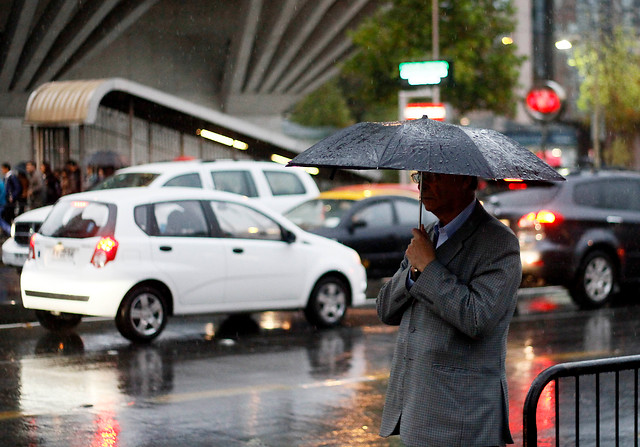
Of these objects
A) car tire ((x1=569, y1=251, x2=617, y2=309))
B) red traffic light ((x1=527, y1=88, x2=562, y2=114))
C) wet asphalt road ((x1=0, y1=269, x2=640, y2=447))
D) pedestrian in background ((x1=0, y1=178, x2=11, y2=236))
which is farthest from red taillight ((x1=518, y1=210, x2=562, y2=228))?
red traffic light ((x1=527, y1=88, x2=562, y2=114))

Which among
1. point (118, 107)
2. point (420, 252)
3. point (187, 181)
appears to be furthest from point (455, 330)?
point (118, 107)

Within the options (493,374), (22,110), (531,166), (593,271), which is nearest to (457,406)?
(493,374)

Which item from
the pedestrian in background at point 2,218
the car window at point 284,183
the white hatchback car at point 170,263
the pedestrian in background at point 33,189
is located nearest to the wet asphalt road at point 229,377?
the white hatchback car at point 170,263

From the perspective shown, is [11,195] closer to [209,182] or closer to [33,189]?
[33,189]

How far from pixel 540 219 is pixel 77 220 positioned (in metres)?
6.04

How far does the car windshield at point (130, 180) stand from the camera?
1730 centimetres

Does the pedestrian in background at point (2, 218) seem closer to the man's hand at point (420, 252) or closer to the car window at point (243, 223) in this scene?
the car window at point (243, 223)

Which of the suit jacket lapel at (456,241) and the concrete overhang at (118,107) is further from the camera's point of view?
the concrete overhang at (118,107)

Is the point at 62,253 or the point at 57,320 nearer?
the point at 62,253

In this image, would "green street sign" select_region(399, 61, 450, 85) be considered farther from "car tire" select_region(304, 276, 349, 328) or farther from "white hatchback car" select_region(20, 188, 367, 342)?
"car tire" select_region(304, 276, 349, 328)

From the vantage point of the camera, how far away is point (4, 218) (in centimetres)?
2389

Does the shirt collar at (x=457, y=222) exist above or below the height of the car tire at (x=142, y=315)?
above

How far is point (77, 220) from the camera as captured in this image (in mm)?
11602

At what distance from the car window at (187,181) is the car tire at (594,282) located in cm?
595
